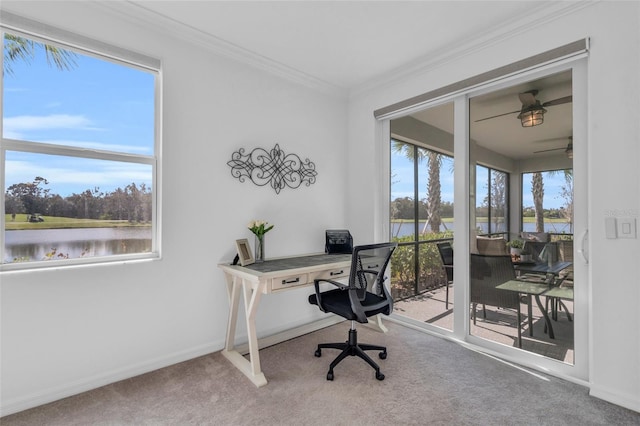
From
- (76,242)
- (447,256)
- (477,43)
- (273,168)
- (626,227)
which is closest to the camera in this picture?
Answer: (626,227)

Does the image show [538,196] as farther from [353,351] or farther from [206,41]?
[206,41]

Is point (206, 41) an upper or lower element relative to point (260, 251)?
upper

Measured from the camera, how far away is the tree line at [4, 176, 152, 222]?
74.2 inches

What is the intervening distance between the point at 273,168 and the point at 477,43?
2.08 meters

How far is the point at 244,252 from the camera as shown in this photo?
2592 mm

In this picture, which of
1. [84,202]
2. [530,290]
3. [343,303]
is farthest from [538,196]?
[84,202]

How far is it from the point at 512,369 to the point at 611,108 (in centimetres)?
191

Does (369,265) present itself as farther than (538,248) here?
Yes

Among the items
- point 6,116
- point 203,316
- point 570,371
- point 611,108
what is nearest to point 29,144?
point 6,116

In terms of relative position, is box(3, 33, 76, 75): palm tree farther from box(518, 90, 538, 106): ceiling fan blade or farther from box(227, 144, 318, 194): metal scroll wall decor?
box(518, 90, 538, 106): ceiling fan blade

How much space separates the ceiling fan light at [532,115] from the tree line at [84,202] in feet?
9.94

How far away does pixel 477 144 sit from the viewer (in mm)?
2732

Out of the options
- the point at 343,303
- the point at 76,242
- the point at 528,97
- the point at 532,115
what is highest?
the point at 528,97

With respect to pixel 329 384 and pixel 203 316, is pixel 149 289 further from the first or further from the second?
pixel 329 384
